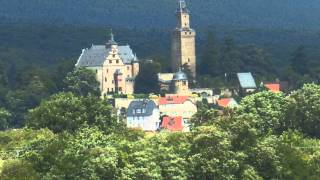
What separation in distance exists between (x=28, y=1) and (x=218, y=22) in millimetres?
35863

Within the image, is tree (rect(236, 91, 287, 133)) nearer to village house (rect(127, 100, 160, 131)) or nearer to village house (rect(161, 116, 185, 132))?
village house (rect(161, 116, 185, 132))

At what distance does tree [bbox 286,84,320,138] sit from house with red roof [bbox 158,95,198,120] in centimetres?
3300

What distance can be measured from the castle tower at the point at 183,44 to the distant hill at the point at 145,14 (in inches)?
2869

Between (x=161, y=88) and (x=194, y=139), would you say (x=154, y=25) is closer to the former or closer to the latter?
(x=161, y=88)

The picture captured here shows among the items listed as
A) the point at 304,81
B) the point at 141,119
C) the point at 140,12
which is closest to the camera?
the point at 141,119

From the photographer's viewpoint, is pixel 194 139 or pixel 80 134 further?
pixel 80 134

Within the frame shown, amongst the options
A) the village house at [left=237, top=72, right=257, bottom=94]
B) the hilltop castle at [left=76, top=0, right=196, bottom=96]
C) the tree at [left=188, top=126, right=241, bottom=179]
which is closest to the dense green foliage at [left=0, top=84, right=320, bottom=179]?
the tree at [left=188, top=126, right=241, bottom=179]

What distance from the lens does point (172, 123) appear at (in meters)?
74.3

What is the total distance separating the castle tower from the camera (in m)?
94.1

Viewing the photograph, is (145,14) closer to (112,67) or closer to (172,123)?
(112,67)

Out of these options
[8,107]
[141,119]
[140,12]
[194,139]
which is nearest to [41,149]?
[194,139]

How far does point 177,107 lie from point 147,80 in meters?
9.92

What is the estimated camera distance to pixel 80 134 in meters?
42.0

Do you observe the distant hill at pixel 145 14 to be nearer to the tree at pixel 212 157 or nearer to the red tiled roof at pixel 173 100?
the red tiled roof at pixel 173 100
